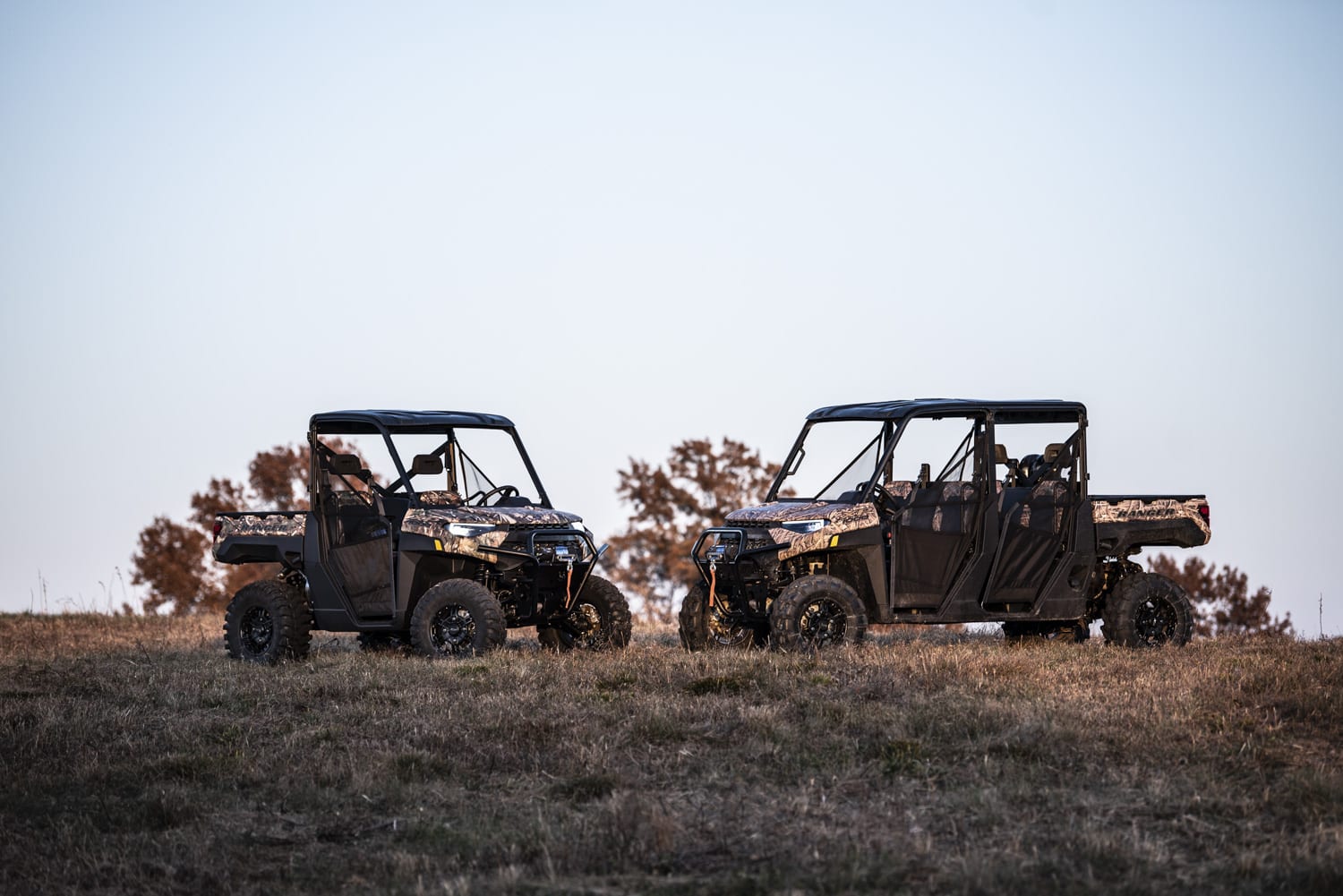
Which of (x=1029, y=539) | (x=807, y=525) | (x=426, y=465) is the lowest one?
(x=1029, y=539)

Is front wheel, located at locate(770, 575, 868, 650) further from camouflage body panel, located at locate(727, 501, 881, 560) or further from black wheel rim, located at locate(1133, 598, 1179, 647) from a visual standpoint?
black wheel rim, located at locate(1133, 598, 1179, 647)

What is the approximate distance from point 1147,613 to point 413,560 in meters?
7.63

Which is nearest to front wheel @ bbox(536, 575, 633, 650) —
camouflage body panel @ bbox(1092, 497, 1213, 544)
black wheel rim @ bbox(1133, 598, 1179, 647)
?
camouflage body panel @ bbox(1092, 497, 1213, 544)

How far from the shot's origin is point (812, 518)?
1488cm

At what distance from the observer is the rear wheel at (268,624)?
16.0m

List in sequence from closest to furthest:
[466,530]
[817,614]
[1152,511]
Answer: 1. [817,614]
2. [466,530]
3. [1152,511]

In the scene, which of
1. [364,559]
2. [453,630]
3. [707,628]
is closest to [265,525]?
[364,559]

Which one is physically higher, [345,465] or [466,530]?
[345,465]

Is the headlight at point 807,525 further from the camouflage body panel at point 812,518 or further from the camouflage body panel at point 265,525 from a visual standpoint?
the camouflage body panel at point 265,525

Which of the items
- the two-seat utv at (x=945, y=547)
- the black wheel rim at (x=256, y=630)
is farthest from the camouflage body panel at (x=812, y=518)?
the black wheel rim at (x=256, y=630)

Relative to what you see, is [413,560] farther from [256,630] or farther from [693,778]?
[693,778]

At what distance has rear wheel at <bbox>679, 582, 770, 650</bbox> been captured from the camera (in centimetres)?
1566

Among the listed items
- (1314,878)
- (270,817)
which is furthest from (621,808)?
(1314,878)

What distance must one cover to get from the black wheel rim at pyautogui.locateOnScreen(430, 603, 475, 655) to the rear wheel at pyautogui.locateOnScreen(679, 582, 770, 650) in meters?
2.11
